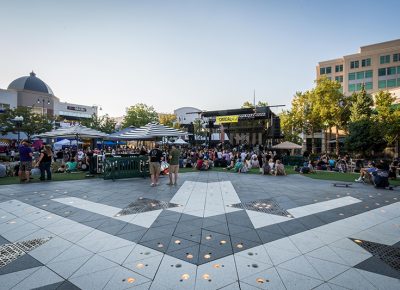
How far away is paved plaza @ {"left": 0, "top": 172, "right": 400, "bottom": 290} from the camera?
9.68 ft

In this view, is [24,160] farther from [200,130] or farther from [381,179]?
[200,130]

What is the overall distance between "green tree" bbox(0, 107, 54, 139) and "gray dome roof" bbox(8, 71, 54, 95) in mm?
26179

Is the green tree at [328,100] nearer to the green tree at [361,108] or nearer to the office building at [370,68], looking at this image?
the green tree at [361,108]

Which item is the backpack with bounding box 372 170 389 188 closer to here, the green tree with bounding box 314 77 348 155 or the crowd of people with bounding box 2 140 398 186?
the crowd of people with bounding box 2 140 398 186

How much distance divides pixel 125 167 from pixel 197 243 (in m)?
8.39

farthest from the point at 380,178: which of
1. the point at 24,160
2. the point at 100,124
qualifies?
the point at 100,124

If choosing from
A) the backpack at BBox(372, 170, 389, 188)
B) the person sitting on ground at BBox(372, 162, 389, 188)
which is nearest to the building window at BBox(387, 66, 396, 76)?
the person sitting on ground at BBox(372, 162, 389, 188)

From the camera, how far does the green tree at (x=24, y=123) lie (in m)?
28.8

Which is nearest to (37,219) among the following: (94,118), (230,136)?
(230,136)

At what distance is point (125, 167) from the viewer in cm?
1153

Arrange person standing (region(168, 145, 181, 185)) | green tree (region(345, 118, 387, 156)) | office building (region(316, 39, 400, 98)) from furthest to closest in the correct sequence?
1. office building (region(316, 39, 400, 98))
2. green tree (region(345, 118, 387, 156))
3. person standing (region(168, 145, 181, 185))

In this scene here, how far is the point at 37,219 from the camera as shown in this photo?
5227 mm

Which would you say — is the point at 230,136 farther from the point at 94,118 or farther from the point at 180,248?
the point at 180,248

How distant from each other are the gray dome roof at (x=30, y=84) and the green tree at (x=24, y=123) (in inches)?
1031
